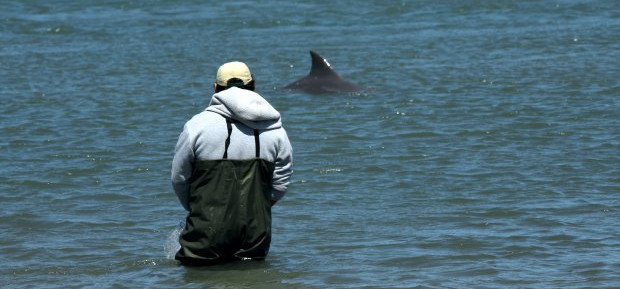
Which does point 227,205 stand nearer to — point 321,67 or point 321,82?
point 321,82

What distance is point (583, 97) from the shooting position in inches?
684

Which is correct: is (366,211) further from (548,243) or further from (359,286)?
(359,286)

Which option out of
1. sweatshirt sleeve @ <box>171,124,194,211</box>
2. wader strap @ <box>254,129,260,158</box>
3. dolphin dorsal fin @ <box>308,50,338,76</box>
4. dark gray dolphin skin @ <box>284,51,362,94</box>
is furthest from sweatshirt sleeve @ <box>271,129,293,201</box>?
dolphin dorsal fin @ <box>308,50,338,76</box>

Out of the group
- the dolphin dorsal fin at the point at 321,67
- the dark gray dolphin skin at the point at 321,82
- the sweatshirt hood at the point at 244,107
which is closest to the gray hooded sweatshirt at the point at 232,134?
the sweatshirt hood at the point at 244,107

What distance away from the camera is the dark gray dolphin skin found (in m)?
18.9

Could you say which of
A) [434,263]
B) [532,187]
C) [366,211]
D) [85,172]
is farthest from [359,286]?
[85,172]

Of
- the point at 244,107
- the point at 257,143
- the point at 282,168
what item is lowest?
the point at 282,168

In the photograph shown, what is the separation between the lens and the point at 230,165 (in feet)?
24.3

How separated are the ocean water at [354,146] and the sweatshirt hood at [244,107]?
3.36ft

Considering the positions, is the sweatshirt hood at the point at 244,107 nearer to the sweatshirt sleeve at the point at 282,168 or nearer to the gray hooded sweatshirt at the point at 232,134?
the gray hooded sweatshirt at the point at 232,134

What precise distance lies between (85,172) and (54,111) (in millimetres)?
4574

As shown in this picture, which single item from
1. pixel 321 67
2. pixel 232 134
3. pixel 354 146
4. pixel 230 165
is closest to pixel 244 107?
pixel 232 134

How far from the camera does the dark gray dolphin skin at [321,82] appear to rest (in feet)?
61.9

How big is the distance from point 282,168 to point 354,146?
6.94 meters
